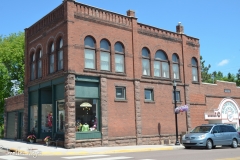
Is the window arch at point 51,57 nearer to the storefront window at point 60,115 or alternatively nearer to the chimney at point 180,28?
the storefront window at point 60,115

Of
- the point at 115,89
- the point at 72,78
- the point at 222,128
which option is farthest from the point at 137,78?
the point at 222,128

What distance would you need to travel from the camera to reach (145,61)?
24422 mm

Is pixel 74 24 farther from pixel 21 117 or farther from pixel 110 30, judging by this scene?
pixel 21 117

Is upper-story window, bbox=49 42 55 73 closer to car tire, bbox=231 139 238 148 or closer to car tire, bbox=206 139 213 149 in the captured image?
car tire, bbox=206 139 213 149

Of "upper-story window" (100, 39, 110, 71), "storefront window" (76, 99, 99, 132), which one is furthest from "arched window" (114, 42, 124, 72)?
"storefront window" (76, 99, 99, 132)

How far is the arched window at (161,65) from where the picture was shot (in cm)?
2522

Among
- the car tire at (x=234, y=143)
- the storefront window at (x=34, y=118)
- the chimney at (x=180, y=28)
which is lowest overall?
the car tire at (x=234, y=143)

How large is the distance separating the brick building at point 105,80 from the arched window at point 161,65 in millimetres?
84

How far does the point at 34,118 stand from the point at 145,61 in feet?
33.1

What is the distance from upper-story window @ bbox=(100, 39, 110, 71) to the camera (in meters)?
21.6

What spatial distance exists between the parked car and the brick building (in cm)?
463

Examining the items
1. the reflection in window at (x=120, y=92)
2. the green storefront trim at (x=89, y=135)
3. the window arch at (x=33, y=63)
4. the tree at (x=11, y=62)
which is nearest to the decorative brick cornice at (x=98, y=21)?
the reflection in window at (x=120, y=92)

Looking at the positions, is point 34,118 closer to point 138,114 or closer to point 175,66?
point 138,114

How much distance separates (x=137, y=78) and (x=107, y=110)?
12.6ft
